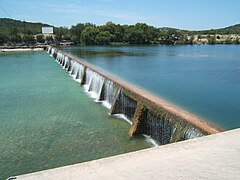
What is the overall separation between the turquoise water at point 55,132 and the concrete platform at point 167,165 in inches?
149

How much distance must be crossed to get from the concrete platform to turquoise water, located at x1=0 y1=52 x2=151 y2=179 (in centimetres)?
378

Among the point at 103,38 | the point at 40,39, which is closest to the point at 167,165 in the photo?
the point at 103,38

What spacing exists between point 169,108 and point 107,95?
6508mm

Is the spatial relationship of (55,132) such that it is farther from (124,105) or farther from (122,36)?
(122,36)

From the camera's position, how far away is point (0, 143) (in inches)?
398

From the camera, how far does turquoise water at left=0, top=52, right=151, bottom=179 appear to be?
884 centimetres

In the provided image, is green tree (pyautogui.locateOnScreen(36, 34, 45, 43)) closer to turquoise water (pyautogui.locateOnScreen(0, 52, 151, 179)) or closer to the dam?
the dam

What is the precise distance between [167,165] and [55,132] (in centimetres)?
720

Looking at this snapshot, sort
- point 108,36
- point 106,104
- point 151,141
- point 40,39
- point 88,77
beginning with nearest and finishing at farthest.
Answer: point 151,141
point 106,104
point 88,77
point 108,36
point 40,39

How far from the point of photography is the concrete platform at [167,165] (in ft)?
15.3

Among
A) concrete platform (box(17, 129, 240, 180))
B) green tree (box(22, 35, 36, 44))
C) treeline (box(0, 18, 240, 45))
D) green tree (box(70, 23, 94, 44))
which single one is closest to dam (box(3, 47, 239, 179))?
concrete platform (box(17, 129, 240, 180))

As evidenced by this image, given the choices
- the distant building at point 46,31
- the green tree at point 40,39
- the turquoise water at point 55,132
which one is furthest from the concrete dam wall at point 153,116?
the distant building at point 46,31

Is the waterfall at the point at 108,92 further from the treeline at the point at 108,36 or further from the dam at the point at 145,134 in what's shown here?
the treeline at the point at 108,36

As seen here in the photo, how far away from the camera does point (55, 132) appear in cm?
1119
